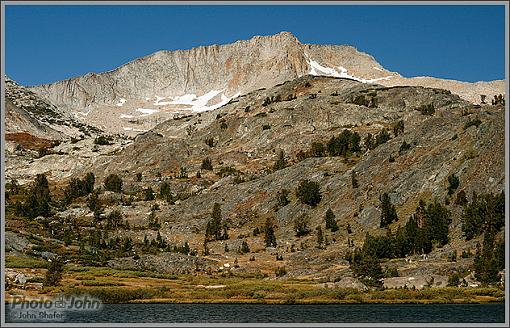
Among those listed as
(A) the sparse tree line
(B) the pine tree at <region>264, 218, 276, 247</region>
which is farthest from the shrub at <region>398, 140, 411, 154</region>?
(B) the pine tree at <region>264, 218, 276, 247</region>

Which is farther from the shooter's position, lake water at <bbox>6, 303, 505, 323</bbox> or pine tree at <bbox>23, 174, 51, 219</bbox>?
pine tree at <bbox>23, 174, 51, 219</bbox>

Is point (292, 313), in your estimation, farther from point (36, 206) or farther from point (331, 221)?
point (36, 206)

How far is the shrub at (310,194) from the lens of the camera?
147 meters

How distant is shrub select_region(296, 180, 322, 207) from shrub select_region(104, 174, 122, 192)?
190ft

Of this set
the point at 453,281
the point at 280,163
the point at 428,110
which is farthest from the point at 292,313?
the point at 428,110

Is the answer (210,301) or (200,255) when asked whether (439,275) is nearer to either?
(210,301)

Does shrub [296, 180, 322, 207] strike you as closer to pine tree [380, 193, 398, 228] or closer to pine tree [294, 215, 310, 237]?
pine tree [294, 215, 310, 237]

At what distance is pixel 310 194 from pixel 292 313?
83.0m

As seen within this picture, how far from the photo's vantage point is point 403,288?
8094cm

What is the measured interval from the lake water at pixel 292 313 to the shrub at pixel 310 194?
7465cm

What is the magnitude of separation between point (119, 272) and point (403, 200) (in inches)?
2329

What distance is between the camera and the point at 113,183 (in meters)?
183

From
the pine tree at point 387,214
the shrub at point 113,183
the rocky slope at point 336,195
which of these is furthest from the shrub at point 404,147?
the shrub at point 113,183

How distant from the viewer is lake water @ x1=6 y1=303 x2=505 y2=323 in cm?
5866
